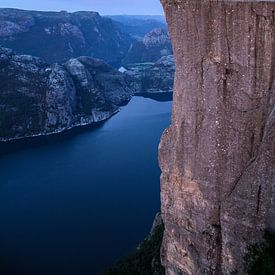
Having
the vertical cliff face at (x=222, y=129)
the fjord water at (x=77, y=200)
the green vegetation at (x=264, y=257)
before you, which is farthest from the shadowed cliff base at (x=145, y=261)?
the green vegetation at (x=264, y=257)

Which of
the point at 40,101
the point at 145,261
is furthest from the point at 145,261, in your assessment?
the point at 40,101

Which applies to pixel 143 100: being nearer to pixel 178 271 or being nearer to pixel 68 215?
pixel 68 215

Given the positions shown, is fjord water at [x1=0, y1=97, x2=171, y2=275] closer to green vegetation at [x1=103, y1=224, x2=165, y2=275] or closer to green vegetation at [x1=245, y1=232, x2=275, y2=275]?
green vegetation at [x1=103, y1=224, x2=165, y2=275]

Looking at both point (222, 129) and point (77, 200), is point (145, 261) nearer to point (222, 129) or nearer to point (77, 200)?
point (222, 129)

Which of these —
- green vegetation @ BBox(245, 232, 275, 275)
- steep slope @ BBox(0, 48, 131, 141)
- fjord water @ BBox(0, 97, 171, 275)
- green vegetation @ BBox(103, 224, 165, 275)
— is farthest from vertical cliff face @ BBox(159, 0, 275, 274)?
steep slope @ BBox(0, 48, 131, 141)

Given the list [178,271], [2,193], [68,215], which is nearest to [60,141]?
[2,193]
